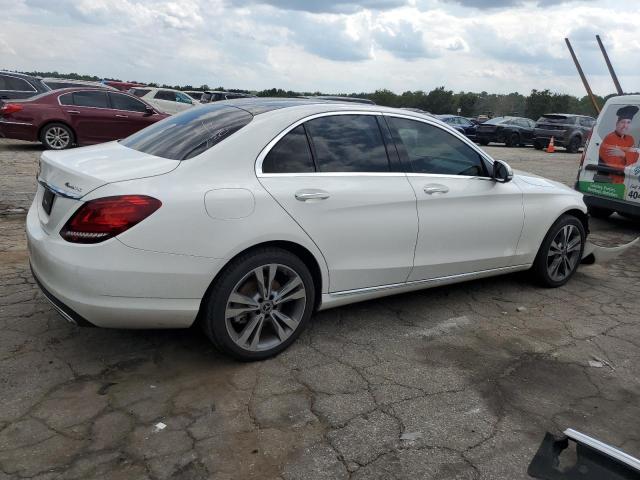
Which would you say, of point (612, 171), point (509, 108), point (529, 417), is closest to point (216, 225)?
point (529, 417)

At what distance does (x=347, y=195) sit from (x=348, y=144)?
390 mm

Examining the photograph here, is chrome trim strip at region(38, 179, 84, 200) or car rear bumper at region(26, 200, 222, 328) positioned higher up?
chrome trim strip at region(38, 179, 84, 200)

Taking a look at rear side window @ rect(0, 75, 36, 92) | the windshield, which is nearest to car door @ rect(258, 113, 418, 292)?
rear side window @ rect(0, 75, 36, 92)

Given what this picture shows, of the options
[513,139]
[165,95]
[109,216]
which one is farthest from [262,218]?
[513,139]

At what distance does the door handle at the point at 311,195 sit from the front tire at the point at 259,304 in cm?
34

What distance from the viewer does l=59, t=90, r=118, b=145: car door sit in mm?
12414

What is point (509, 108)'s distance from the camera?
66312mm

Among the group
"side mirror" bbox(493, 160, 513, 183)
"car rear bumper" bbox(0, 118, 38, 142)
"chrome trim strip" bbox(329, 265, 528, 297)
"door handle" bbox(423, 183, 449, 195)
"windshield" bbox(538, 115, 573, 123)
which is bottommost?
"car rear bumper" bbox(0, 118, 38, 142)

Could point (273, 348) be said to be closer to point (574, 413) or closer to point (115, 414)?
point (115, 414)

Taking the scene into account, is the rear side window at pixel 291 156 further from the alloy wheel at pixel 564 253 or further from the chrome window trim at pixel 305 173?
the alloy wheel at pixel 564 253

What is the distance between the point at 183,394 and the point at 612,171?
6690 millimetres

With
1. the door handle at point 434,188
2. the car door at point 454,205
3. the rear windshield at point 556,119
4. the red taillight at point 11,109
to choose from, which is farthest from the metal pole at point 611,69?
the rear windshield at point 556,119

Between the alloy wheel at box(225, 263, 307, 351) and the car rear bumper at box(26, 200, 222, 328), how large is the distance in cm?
25

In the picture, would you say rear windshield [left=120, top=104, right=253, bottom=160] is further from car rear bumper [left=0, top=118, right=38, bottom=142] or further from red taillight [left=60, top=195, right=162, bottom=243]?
car rear bumper [left=0, top=118, right=38, bottom=142]
